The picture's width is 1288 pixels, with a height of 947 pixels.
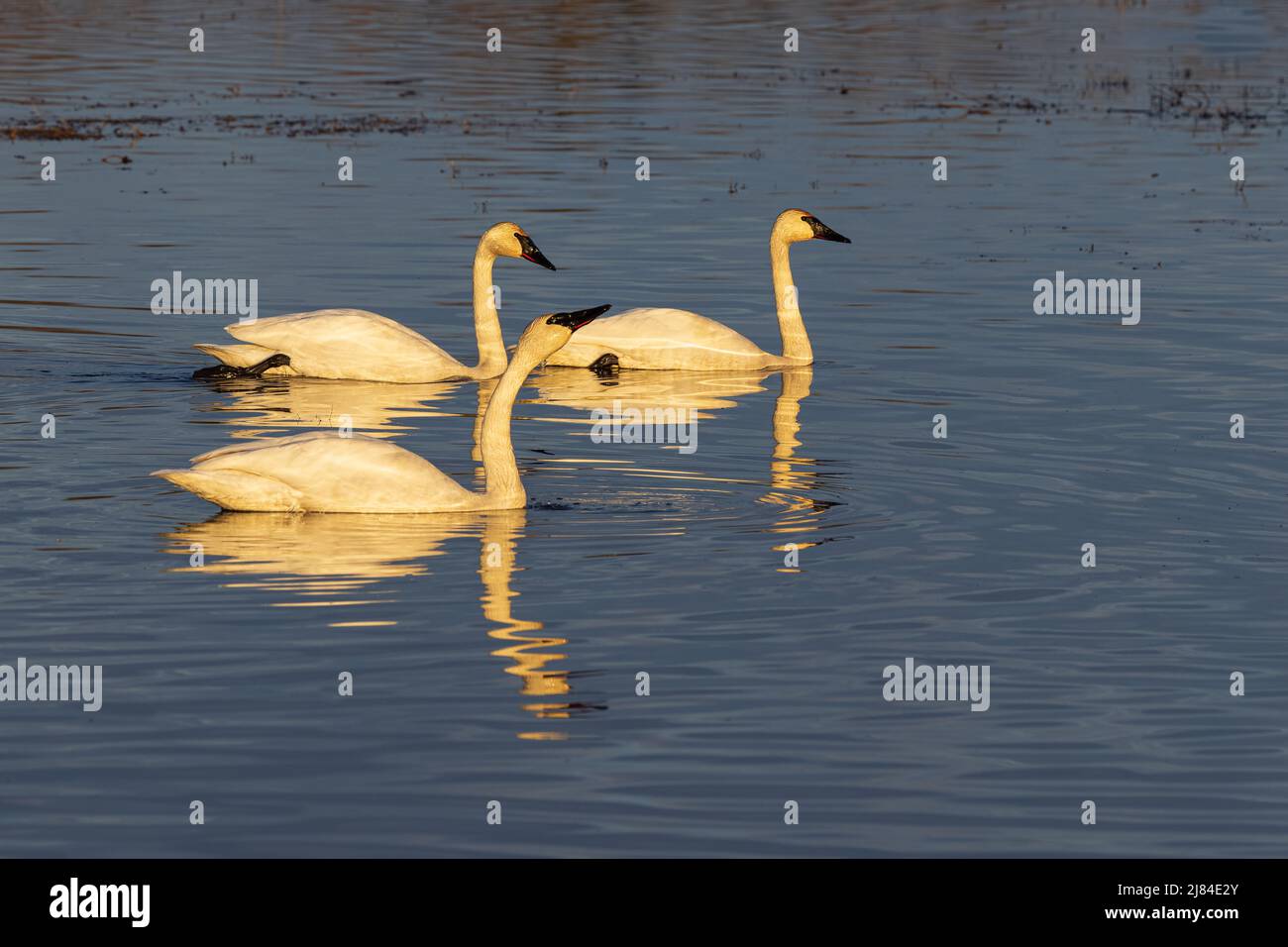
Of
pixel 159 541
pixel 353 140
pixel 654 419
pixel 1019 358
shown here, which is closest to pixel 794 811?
pixel 159 541

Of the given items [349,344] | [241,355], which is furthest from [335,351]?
[241,355]

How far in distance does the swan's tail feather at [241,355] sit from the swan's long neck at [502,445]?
5696 millimetres

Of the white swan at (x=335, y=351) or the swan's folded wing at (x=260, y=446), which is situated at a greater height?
the white swan at (x=335, y=351)

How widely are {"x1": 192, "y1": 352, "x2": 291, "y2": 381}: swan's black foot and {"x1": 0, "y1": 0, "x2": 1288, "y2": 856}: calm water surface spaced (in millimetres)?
447

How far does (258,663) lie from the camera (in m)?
11.5

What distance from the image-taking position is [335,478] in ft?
47.7

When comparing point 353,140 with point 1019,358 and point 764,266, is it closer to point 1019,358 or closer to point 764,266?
point 764,266

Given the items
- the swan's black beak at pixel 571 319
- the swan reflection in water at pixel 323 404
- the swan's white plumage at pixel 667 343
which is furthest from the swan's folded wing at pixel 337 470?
the swan's white plumage at pixel 667 343

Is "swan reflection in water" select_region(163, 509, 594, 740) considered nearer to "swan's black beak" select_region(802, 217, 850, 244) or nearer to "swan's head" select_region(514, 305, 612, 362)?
"swan's head" select_region(514, 305, 612, 362)

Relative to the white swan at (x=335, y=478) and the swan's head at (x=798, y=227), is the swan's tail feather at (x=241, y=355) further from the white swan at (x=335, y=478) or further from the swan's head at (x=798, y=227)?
the white swan at (x=335, y=478)

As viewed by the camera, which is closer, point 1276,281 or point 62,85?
point 1276,281

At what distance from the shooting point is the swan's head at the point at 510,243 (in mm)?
21859
